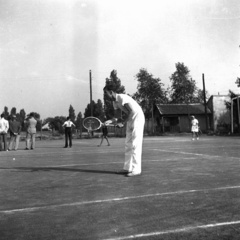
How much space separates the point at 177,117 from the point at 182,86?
23.7m

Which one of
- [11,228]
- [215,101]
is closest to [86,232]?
[11,228]

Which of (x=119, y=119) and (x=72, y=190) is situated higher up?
(x=119, y=119)

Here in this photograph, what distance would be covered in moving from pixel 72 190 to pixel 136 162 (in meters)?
1.92

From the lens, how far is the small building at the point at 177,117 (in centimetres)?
6059

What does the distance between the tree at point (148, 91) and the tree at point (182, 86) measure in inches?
133

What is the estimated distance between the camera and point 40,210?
4.30 m

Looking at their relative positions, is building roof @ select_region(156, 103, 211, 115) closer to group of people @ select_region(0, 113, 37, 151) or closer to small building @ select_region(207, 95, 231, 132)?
small building @ select_region(207, 95, 231, 132)

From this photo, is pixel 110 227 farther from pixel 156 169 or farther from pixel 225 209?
pixel 156 169

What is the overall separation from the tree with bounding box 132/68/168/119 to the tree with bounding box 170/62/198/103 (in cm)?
339

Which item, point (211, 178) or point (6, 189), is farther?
point (211, 178)

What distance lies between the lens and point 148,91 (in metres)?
81.6

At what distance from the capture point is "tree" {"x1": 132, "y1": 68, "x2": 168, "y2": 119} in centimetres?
8144

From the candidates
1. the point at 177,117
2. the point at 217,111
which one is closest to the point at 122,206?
the point at 177,117

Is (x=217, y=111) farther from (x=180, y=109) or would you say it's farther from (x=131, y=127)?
(x=131, y=127)
